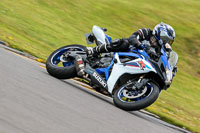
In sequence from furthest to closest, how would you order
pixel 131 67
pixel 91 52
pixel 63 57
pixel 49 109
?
pixel 63 57 < pixel 91 52 < pixel 131 67 < pixel 49 109

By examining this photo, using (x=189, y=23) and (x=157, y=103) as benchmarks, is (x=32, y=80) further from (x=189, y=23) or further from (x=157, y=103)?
(x=189, y=23)

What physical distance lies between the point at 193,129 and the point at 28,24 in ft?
33.4

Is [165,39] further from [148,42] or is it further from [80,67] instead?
[80,67]

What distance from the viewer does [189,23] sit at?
86.6 feet

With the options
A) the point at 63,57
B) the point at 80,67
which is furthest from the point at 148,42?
the point at 63,57

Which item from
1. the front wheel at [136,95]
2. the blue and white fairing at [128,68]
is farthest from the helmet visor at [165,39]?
the front wheel at [136,95]

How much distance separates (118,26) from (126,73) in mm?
16088

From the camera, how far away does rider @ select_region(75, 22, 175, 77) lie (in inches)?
297

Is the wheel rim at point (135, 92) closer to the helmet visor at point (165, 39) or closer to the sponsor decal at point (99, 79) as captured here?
the sponsor decal at point (99, 79)

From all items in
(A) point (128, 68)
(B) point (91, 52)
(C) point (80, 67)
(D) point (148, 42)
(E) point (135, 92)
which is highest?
(D) point (148, 42)

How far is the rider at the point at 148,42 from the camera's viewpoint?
7.54 m

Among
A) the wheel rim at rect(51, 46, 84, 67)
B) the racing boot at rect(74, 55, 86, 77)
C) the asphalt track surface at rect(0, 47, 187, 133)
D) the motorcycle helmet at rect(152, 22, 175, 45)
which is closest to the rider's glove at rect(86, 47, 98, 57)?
the racing boot at rect(74, 55, 86, 77)

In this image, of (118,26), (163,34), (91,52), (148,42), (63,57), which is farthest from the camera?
(118,26)

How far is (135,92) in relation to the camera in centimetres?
705
